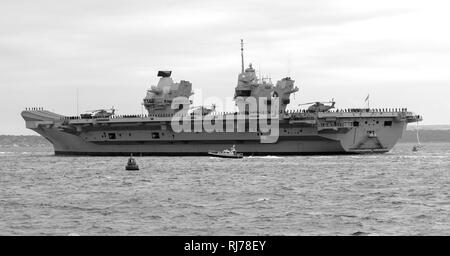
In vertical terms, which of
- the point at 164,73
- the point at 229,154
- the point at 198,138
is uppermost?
the point at 164,73

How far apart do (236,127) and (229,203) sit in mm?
36219

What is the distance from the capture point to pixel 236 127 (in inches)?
2483

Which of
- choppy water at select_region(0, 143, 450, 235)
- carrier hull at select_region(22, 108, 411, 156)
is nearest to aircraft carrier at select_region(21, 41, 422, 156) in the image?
carrier hull at select_region(22, 108, 411, 156)

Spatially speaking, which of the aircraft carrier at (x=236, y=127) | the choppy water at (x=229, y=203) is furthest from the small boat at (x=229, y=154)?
the choppy water at (x=229, y=203)

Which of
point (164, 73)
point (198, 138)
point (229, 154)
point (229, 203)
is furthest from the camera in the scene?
point (164, 73)

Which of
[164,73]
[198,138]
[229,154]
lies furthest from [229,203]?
[164,73]

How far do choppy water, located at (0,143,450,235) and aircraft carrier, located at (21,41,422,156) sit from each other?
51.3 ft

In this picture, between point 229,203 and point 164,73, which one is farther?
point 164,73

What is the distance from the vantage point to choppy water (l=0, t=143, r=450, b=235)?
2089 centimetres

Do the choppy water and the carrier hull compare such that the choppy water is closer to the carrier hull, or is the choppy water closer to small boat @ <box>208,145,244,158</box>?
small boat @ <box>208,145,244,158</box>

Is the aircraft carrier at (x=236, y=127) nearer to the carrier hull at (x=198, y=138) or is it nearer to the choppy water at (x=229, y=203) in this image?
the carrier hull at (x=198, y=138)

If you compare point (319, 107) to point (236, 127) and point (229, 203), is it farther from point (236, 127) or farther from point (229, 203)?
point (229, 203)
